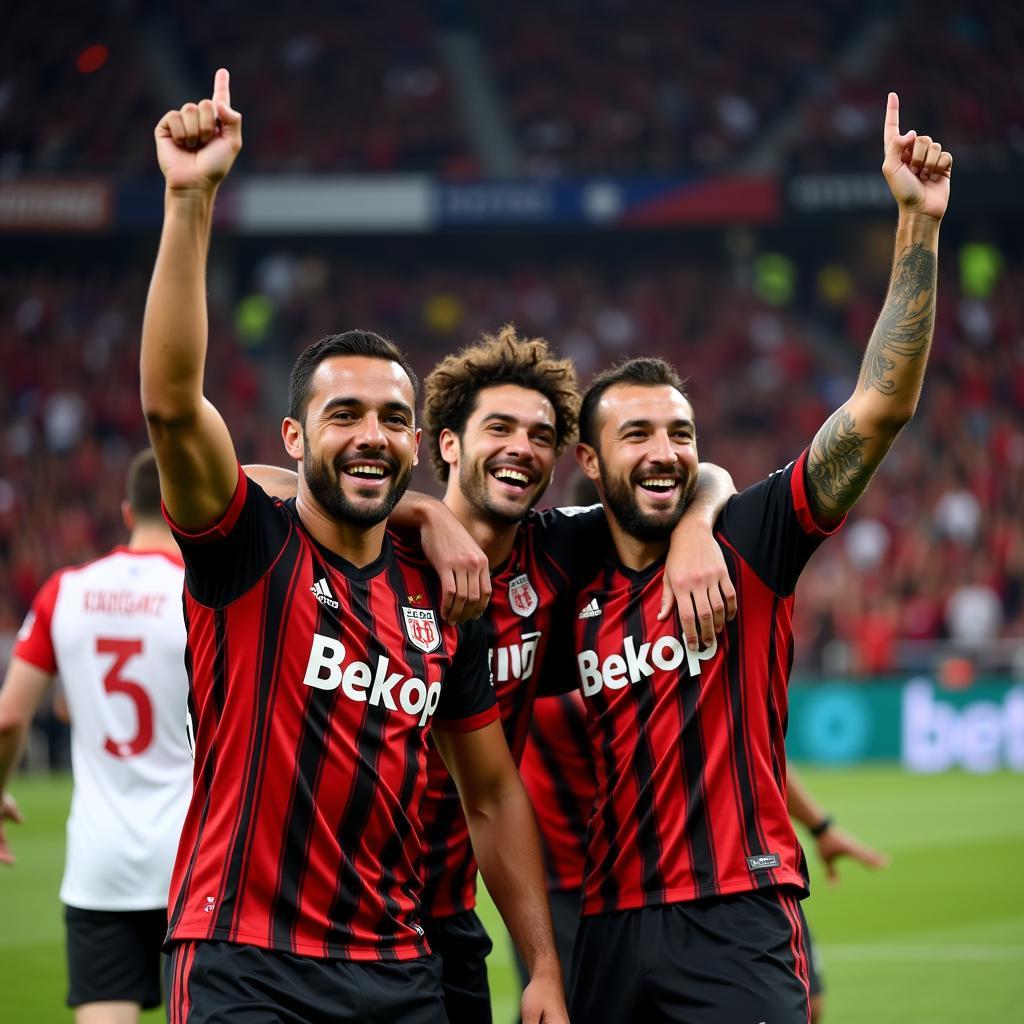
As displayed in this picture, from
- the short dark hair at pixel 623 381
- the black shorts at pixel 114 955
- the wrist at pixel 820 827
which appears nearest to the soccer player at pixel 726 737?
the short dark hair at pixel 623 381

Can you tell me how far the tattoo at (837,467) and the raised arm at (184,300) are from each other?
4.81 ft

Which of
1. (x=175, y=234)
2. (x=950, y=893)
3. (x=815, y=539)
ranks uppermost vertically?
(x=175, y=234)

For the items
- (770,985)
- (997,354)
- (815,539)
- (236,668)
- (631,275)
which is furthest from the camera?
(631,275)

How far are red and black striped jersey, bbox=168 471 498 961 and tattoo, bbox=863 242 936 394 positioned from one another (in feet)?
4.30

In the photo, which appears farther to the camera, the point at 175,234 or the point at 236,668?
the point at 236,668

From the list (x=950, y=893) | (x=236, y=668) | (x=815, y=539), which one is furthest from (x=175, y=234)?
(x=950, y=893)

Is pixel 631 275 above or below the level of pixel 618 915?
above

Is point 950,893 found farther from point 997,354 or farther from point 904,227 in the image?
point 997,354

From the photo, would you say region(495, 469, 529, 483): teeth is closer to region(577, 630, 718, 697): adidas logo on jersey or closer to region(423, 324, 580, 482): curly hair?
region(423, 324, 580, 482): curly hair

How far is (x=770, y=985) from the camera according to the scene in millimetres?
3529

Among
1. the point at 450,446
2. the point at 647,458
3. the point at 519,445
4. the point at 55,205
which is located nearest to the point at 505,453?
the point at 519,445

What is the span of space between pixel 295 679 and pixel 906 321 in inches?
65.1

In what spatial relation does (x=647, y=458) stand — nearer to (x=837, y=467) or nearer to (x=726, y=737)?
(x=837, y=467)

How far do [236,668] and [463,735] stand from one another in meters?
0.71
